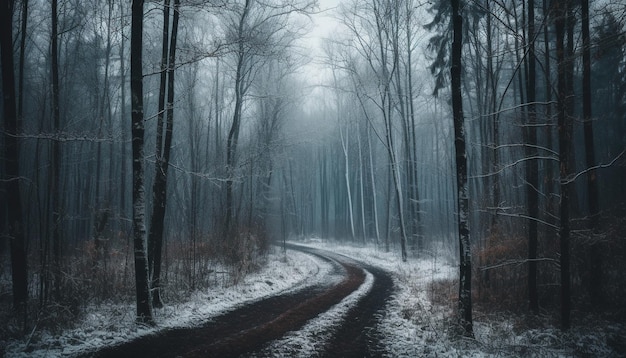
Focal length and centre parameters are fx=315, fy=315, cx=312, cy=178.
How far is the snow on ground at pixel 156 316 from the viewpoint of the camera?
213 inches

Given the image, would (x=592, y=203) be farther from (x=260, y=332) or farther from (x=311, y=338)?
(x=260, y=332)

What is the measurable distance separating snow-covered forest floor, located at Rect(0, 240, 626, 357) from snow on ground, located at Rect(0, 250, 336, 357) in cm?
1

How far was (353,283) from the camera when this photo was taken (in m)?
11.8

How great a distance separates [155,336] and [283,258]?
36.7 ft

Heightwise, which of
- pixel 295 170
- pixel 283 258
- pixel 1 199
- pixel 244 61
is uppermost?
pixel 244 61

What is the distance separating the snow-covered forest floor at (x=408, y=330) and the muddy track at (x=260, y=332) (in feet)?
1.07

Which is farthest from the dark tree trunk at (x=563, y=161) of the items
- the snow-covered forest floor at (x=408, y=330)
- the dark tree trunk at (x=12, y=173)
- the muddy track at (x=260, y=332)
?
the dark tree trunk at (x=12, y=173)

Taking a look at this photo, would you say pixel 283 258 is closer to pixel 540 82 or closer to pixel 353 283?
pixel 353 283

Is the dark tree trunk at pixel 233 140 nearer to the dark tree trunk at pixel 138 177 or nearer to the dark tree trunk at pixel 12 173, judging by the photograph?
the dark tree trunk at pixel 138 177

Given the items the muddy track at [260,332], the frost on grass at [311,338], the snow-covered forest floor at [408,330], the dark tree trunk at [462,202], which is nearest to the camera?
the muddy track at [260,332]

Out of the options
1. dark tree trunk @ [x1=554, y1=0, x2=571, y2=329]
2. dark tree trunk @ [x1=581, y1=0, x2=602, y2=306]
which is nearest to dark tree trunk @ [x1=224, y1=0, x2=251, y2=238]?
dark tree trunk @ [x1=554, y1=0, x2=571, y2=329]

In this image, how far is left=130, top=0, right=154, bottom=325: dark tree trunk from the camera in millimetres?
7008

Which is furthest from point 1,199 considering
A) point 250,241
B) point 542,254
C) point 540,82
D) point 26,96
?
point 540,82

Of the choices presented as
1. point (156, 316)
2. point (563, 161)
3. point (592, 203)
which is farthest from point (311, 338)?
point (592, 203)
